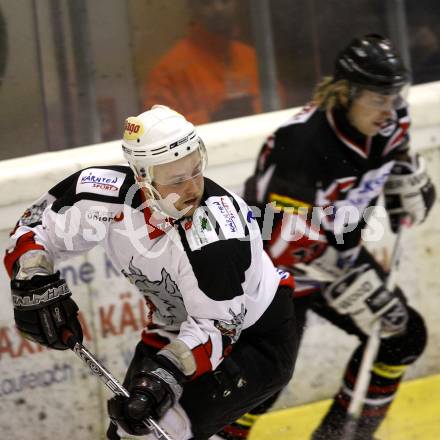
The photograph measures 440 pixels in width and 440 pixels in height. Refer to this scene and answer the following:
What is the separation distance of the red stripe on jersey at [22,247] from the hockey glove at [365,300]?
1.28 m

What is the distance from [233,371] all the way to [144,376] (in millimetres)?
352

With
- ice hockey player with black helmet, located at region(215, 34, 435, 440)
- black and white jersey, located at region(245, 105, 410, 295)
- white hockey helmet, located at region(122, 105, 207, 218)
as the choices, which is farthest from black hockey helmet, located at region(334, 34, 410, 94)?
white hockey helmet, located at region(122, 105, 207, 218)

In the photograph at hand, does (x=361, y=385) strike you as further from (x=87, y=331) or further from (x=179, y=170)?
(x=179, y=170)

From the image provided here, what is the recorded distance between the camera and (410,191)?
4.04 metres

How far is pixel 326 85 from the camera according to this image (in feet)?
12.4

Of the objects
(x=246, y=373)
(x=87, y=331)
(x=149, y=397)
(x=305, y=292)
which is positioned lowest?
(x=87, y=331)

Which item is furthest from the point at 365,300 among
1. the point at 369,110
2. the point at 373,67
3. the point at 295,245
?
the point at 373,67

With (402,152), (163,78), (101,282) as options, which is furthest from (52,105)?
(402,152)

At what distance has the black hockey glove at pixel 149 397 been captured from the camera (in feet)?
8.79

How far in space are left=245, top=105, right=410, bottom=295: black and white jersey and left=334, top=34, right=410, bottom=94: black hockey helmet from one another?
142mm

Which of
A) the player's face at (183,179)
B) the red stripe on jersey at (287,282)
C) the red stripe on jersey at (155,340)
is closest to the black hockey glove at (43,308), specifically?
the red stripe on jersey at (155,340)

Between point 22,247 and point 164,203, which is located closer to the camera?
point 164,203

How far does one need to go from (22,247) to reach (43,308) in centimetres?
20

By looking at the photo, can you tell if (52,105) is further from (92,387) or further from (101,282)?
(92,387)
